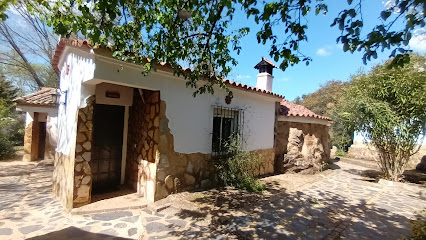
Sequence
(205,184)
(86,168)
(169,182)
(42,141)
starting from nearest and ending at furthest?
1. (86,168)
2. (169,182)
3. (205,184)
4. (42,141)

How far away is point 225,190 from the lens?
19.4ft

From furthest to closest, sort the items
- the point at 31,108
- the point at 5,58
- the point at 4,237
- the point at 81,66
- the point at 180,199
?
1. the point at 5,58
2. the point at 31,108
3. the point at 180,199
4. the point at 81,66
5. the point at 4,237

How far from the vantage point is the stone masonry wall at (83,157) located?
A: 4.46m

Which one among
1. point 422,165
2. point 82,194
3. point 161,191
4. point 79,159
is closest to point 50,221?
point 82,194

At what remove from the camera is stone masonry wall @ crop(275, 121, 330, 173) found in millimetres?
8570

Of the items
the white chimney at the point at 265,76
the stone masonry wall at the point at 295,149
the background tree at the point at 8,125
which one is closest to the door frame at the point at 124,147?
the stone masonry wall at the point at 295,149

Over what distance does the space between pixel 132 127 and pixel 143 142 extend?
2.83ft

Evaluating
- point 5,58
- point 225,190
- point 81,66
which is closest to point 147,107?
point 81,66

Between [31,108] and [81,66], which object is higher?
[81,66]

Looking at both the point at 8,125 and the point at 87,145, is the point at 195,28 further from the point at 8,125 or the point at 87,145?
the point at 8,125

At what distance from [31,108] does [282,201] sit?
11896 mm

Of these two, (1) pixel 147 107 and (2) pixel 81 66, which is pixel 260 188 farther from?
(2) pixel 81 66

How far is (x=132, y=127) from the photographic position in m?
6.14

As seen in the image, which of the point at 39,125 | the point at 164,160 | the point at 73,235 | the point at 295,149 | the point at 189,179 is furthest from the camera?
the point at 39,125
